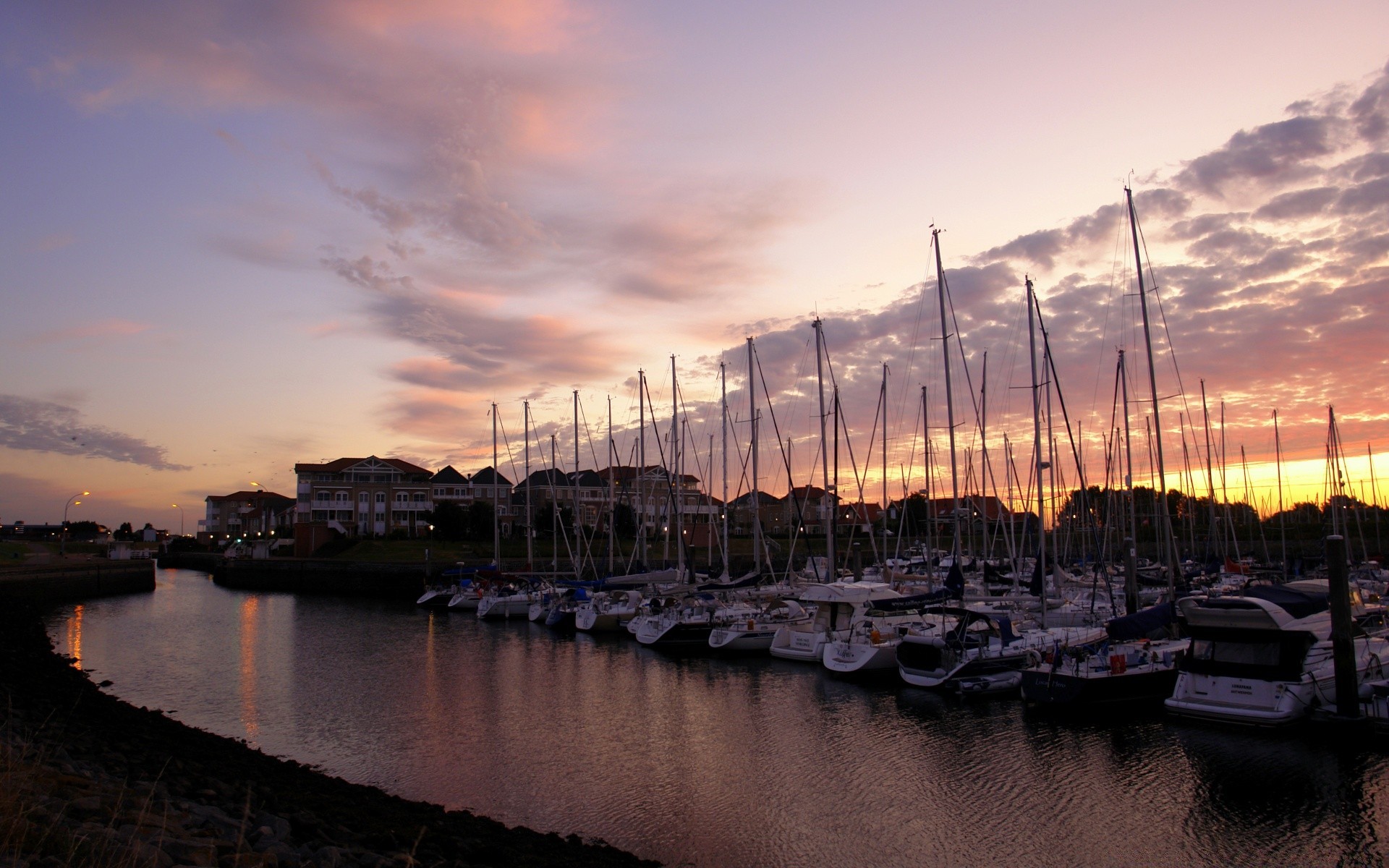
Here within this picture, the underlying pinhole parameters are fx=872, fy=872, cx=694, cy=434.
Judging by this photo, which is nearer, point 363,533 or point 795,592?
point 795,592

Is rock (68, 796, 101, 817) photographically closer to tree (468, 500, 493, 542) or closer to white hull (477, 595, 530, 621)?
white hull (477, 595, 530, 621)

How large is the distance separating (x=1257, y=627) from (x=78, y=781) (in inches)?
993

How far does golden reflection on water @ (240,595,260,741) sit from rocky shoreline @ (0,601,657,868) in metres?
3.87

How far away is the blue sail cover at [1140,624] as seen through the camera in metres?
26.7

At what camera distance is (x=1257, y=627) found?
867 inches

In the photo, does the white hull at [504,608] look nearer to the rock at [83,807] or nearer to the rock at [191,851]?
the rock at [83,807]

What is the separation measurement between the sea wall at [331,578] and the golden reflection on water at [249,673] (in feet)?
46.1

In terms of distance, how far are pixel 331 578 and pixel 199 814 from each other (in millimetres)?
78940

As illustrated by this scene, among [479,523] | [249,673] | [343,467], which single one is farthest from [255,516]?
[249,673]

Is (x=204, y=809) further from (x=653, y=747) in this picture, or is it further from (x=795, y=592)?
(x=795, y=592)

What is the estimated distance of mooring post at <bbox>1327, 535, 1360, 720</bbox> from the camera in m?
21.0

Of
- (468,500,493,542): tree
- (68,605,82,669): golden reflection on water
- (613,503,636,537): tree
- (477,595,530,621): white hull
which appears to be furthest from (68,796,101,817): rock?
(468,500,493,542): tree

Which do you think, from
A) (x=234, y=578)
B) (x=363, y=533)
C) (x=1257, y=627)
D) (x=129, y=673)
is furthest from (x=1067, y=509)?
(x=363, y=533)

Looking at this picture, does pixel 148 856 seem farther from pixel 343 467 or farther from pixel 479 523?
pixel 343 467
